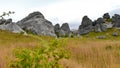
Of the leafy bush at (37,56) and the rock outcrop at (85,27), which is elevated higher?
the rock outcrop at (85,27)

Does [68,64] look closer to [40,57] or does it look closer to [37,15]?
[40,57]

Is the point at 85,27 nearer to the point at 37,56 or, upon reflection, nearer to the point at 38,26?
the point at 38,26

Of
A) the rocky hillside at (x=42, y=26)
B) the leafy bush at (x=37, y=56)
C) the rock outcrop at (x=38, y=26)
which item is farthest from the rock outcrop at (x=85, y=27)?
the leafy bush at (x=37, y=56)

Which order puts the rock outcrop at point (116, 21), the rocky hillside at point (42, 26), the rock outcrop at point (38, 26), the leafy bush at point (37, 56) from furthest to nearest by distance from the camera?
the rock outcrop at point (116, 21)
the rock outcrop at point (38, 26)
the rocky hillside at point (42, 26)
the leafy bush at point (37, 56)

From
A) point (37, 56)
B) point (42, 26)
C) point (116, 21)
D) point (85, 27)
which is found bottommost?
point (37, 56)

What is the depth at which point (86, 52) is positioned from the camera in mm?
14062

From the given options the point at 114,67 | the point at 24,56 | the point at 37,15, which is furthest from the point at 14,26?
the point at 24,56

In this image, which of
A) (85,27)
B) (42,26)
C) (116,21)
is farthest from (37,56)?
(85,27)

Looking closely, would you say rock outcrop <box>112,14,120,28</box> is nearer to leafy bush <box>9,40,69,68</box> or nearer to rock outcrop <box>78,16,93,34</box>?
rock outcrop <box>78,16,93,34</box>

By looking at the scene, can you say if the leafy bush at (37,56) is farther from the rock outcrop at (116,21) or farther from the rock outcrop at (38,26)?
the rock outcrop at (116,21)

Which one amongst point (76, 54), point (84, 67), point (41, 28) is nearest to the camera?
point (84, 67)

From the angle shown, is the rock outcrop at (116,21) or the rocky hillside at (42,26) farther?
the rock outcrop at (116,21)

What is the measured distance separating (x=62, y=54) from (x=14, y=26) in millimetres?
64842

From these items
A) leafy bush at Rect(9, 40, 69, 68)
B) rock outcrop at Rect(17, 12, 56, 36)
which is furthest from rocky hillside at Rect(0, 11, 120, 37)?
leafy bush at Rect(9, 40, 69, 68)
